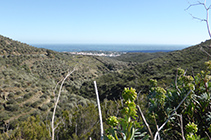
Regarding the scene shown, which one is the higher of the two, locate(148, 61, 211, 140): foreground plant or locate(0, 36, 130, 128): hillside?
locate(148, 61, 211, 140): foreground plant

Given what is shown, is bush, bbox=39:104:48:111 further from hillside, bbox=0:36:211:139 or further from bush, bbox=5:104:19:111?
bush, bbox=5:104:19:111

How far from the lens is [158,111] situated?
1699 millimetres

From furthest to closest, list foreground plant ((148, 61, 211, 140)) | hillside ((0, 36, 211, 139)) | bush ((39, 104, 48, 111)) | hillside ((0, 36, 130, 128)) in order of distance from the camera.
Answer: bush ((39, 104, 48, 111)), hillside ((0, 36, 130, 128)), hillside ((0, 36, 211, 139)), foreground plant ((148, 61, 211, 140))

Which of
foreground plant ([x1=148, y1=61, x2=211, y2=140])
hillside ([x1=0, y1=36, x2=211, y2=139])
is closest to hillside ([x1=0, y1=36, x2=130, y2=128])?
hillside ([x1=0, y1=36, x2=211, y2=139])

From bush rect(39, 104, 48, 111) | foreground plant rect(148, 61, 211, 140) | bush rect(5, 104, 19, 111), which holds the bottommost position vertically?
bush rect(39, 104, 48, 111)

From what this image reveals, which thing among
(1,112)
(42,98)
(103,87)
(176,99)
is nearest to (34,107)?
(42,98)

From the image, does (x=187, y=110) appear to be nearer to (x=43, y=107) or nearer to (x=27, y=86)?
(x=43, y=107)

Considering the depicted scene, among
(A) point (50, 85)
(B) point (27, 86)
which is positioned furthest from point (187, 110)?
(A) point (50, 85)

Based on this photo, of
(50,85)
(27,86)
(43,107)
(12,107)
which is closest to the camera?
(12,107)

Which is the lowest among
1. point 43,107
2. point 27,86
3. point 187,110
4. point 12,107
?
point 43,107

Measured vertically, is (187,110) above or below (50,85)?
above

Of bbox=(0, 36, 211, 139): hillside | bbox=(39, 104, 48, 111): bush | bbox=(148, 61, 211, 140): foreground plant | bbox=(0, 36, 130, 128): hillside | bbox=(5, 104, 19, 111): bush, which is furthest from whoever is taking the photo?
bbox=(39, 104, 48, 111): bush

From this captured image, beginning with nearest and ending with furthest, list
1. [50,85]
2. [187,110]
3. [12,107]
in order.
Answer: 1. [187,110]
2. [12,107]
3. [50,85]

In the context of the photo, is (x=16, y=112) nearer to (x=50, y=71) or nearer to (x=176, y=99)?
(x=176, y=99)
